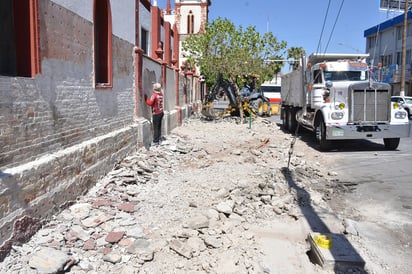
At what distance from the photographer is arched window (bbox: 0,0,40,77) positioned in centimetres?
458

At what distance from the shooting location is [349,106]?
36.2 feet

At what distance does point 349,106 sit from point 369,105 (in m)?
0.61

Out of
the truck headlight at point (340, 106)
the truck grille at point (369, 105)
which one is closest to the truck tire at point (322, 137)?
the truck headlight at point (340, 106)

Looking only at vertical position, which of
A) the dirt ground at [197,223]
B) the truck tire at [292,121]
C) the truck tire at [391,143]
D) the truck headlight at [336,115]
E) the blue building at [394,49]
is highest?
the blue building at [394,49]

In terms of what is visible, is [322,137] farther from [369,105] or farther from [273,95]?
[273,95]

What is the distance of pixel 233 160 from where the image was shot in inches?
381

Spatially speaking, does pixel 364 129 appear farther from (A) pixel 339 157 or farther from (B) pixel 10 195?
(B) pixel 10 195

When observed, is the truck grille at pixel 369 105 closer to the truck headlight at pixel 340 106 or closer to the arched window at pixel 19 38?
the truck headlight at pixel 340 106

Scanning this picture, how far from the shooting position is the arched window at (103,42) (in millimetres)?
7664

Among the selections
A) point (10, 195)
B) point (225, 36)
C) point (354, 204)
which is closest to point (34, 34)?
point (10, 195)

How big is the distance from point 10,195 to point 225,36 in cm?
1781

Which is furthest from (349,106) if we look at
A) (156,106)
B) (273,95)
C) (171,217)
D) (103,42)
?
(273,95)

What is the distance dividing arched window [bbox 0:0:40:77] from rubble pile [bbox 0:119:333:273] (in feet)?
6.29

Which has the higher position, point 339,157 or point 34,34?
point 34,34
